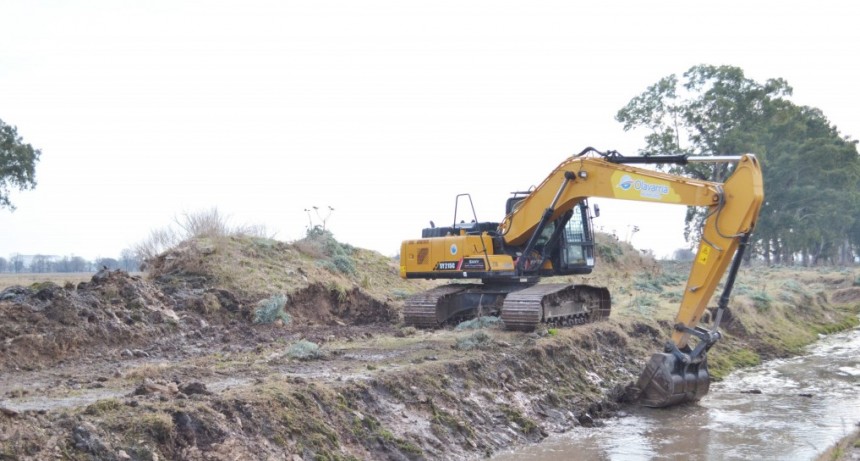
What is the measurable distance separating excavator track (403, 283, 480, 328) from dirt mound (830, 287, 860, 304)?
25759mm

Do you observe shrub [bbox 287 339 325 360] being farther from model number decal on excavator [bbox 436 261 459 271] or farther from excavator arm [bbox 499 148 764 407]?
excavator arm [bbox 499 148 764 407]

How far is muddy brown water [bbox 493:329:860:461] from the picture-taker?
991 cm

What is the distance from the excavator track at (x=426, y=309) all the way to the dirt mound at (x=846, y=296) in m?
25.8

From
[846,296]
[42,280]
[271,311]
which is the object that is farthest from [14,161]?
[846,296]

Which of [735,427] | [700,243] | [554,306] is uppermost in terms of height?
[700,243]

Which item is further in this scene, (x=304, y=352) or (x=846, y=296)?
(x=846, y=296)

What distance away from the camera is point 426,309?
15.8 m

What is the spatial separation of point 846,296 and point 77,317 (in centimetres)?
3379

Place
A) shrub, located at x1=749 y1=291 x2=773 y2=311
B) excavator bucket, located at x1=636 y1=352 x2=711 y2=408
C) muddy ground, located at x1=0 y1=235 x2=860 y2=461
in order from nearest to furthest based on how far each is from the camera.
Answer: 1. muddy ground, located at x1=0 y1=235 x2=860 y2=461
2. excavator bucket, located at x1=636 y1=352 x2=711 y2=408
3. shrub, located at x1=749 y1=291 x2=773 y2=311

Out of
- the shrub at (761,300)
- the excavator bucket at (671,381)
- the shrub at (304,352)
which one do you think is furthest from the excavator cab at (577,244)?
the shrub at (761,300)

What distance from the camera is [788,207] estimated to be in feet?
159

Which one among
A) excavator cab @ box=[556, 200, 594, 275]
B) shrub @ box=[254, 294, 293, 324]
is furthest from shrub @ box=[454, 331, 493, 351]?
shrub @ box=[254, 294, 293, 324]

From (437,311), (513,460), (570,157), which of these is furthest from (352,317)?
(513,460)

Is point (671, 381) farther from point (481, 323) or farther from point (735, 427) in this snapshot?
point (481, 323)
